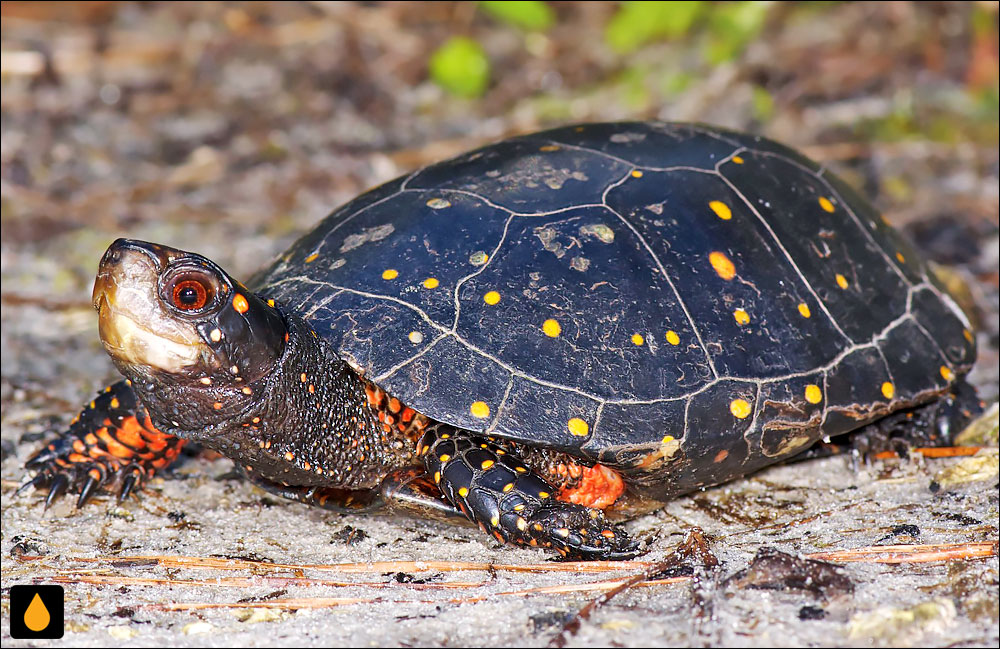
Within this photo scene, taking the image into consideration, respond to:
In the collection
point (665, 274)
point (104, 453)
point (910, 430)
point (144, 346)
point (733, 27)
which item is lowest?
point (104, 453)

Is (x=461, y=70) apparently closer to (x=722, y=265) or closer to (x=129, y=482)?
(x=722, y=265)

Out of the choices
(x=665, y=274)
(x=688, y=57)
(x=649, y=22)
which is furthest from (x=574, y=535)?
(x=649, y=22)

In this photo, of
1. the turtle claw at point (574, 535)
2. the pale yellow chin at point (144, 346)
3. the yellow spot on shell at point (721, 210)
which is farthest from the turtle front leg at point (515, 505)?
the yellow spot on shell at point (721, 210)

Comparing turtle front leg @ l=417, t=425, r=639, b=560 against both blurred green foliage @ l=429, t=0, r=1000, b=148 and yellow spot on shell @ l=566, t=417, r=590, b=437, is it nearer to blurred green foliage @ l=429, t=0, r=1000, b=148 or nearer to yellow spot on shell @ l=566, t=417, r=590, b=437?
yellow spot on shell @ l=566, t=417, r=590, b=437

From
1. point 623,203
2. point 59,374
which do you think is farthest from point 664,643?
point 59,374

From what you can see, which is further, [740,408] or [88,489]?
[88,489]

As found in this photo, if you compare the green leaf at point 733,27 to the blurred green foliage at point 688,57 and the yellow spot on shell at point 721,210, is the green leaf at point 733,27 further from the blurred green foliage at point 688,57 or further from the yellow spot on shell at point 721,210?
the yellow spot on shell at point 721,210

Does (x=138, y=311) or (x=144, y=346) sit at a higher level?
(x=138, y=311)
